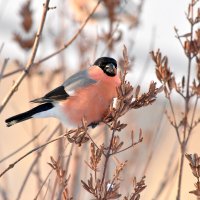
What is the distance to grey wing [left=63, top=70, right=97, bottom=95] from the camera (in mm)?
1841

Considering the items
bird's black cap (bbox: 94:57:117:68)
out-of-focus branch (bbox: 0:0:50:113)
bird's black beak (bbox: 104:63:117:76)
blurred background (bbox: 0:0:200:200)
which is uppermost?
blurred background (bbox: 0:0:200:200)

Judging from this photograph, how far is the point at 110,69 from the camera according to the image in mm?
1831

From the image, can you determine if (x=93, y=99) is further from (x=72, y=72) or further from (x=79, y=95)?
(x=72, y=72)

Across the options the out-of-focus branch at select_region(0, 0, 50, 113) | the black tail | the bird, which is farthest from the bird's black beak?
the out-of-focus branch at select_region(0, 0, 50, 113)

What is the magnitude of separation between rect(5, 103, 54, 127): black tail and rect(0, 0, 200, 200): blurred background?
57 millimetres

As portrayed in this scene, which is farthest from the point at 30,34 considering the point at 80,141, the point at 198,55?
the point at 80,141

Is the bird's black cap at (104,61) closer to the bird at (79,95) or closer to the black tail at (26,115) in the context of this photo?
the bird at (79,95)

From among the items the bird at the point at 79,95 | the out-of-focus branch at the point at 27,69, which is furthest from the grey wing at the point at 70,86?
the out-of-focus branch at the point at 27,69

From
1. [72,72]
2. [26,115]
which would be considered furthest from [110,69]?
[72,72]

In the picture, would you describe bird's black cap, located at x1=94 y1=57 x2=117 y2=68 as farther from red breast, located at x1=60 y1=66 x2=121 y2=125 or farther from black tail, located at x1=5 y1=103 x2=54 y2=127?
black tail, located at x1=5 y1=103 x2=54 y2=127

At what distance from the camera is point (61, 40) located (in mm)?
2986

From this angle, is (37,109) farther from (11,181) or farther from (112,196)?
(11,181)

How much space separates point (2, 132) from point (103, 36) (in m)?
2.43

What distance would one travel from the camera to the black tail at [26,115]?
176 centimetres
